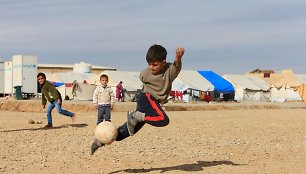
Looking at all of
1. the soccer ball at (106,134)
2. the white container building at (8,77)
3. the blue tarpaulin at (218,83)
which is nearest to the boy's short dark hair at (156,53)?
the soccer ball at (106,134)

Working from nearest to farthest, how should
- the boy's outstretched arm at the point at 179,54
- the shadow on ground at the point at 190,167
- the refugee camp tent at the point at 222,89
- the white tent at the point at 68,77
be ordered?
the boy's outstretched arm at the point at 179,54, the shadow on ground at the point at 190,167, the refugee camp tent at the point at 222,89, the white tent at the point at 68,77

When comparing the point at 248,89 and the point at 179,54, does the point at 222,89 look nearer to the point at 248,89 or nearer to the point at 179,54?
the point at 248,89

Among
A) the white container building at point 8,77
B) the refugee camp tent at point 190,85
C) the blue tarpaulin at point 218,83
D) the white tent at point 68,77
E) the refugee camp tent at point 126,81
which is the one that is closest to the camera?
the refugee camp tent at point 126,81

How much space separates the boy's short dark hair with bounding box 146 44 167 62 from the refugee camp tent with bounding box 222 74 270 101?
54.0 meters

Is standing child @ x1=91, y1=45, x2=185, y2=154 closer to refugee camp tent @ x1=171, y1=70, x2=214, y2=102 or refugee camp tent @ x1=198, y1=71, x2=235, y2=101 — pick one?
refugee camp tent @ x1=171, y1=70, x2=214, y2=102

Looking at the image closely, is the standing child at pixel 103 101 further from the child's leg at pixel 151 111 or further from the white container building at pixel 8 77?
the white container building at pixel 8 77

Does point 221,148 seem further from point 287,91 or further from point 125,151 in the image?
point 287,91

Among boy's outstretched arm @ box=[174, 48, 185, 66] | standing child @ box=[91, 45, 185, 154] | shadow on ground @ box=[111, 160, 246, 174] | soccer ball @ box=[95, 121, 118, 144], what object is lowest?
shadow on ground @ box=[111, 160, 246, 174]

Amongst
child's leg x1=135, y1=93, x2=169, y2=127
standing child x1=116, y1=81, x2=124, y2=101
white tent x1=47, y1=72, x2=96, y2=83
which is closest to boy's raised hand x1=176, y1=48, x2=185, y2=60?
child's leg x1=135, y1=93, x2=169, y2=127

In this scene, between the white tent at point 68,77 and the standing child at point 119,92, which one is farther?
the white tent at point 68,77

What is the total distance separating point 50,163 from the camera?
848cm

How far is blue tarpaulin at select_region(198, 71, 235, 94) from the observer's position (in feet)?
179

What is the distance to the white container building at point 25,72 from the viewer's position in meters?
49.4

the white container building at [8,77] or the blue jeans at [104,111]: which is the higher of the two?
the white container building at [8,77]
